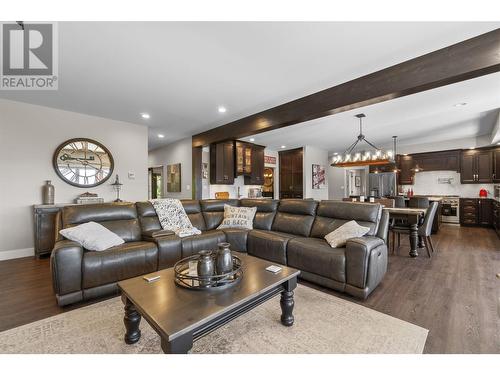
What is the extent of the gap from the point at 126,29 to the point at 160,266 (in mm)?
2497

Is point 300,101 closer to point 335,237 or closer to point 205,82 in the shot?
point 205,82

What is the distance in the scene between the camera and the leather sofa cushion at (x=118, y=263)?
2.21m

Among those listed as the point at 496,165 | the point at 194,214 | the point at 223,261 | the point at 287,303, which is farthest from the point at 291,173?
the point at 223,261

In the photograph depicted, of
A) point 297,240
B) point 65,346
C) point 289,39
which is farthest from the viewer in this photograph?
point 297,240

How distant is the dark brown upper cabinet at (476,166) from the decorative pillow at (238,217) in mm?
6966

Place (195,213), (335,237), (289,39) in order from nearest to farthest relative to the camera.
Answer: (289,39) → (335,237) → (195,213)

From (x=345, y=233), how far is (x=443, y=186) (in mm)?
7007

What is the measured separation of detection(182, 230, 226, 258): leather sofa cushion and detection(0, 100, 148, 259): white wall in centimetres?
291

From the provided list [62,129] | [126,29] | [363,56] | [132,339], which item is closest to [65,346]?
[132,339]

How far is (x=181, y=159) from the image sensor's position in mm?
6488

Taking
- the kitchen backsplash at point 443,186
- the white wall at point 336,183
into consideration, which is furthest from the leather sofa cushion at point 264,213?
the kitchen backsplash at point 443,186

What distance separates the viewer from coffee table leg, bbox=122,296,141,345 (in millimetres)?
1553

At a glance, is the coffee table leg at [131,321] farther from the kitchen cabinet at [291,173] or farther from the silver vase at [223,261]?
the kitchen cabinet at [291,173]
